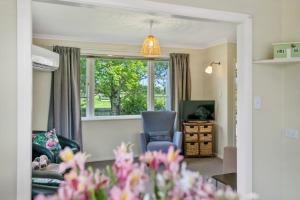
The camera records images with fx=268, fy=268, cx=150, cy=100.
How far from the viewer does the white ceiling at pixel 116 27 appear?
3.64 m

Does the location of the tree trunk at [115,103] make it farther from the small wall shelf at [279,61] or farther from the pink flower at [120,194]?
the pink flower at [120,194]

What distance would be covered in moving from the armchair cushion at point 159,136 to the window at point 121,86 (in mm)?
750

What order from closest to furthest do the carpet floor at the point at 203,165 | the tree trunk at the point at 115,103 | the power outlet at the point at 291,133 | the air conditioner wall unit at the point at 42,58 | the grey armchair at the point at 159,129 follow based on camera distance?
1. the power outlet at the point at 291,133
2. the air conditioner wall unit at the point at 42,58
3. the carpet floor at the point at 203,165
4. the grey armchair at the point at 159,129
5. the tree trunk at the point at 115,103

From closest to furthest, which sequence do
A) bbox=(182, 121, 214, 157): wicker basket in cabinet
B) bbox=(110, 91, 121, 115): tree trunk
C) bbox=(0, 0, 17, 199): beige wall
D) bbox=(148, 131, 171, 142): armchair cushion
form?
bbox=(0, 0, 17, 199): beige wall < bbox=(148, 131, 171, 142): armchair cushion < bbox=(182, 121, 214, 157): wicker basket in cabinet < bbox=(110, 91, 121, 115): tree trunk

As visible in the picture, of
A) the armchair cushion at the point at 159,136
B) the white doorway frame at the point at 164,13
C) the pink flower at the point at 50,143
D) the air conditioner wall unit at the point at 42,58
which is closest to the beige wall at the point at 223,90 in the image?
the armchair cushion at the point at 159,136

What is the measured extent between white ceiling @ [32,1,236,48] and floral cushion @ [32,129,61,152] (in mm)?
1660

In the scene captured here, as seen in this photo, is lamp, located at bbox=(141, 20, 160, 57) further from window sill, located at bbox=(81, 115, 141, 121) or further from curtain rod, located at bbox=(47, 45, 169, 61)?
window sill, located at bbox=(81, 115, 141, 121)

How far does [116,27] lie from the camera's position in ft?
14.4

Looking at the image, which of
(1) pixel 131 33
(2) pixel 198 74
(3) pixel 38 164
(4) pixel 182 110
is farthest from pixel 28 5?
(2) pixel 198 74

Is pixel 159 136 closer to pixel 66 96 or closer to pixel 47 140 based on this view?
pixel 66 96

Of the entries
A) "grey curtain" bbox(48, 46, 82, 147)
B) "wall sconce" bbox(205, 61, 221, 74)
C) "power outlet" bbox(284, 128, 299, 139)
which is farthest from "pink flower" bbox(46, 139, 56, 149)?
"wall sconce" bbox(205, 61, 221, 74)

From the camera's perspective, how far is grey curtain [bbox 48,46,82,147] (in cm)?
486

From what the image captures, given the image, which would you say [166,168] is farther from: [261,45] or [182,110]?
[182,110]

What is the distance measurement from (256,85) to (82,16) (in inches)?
100
